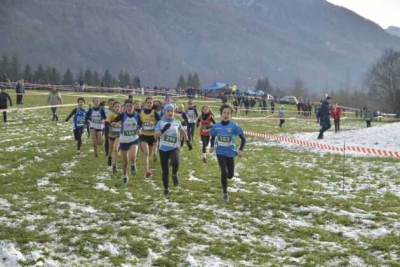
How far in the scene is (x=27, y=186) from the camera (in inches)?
432

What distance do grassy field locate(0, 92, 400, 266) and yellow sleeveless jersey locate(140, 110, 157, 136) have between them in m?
1.33

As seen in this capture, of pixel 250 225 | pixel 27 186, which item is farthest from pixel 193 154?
pixel 250 225

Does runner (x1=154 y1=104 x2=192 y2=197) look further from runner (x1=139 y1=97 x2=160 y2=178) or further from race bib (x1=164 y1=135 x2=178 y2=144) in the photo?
runner (x1=139 y1=97 x2=160 y2=178)

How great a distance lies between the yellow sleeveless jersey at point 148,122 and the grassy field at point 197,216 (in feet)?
4.35

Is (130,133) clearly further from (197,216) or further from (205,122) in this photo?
(205,122)

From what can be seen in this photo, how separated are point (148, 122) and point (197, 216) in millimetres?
4379

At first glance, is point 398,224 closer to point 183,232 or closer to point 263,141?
point 183,232

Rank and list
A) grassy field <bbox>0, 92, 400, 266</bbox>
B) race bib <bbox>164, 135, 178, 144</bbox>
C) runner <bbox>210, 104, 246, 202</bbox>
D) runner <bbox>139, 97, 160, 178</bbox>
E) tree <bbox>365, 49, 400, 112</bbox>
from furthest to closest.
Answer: tree <bbox>365, 49, 400, 112</bbox>
runner <bbox>139, 97, 160, 178</bbox>
race bib <bbox>164, 135, 178, 144</bbox>
runner <bbox>210, 104, 246, 202</bbox>
grassy field <bbox>0, 92, 400, 266</bbox>

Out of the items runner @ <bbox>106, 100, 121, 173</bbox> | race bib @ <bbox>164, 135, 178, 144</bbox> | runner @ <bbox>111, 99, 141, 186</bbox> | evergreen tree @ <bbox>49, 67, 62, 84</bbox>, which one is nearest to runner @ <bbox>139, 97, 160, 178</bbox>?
runner @ <bbox>111, 99, 141, 186</bbox>

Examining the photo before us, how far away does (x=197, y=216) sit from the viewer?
9055mm

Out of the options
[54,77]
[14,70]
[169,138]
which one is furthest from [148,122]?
[14,70]

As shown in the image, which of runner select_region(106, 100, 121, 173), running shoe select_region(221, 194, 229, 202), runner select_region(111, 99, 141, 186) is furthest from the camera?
runner select_region(106, 100, 121, 173)

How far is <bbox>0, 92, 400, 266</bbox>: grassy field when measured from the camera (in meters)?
Answer: 7.13

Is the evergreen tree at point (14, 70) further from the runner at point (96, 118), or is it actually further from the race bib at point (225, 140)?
the race bib at point (225, 140)
